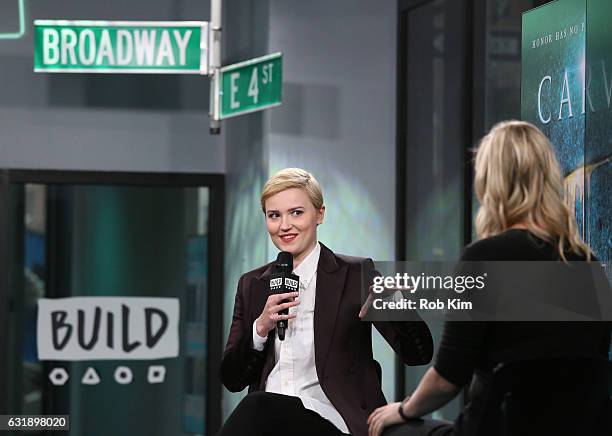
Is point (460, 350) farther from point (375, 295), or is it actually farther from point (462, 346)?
point (375, 295)

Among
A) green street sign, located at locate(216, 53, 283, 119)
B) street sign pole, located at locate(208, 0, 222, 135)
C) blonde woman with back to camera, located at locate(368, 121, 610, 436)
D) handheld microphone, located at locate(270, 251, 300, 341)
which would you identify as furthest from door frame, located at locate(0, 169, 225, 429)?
blonde woman with back to camera, located at locate(368, 121, 610, 436)

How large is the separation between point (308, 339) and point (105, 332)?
394 centimetres

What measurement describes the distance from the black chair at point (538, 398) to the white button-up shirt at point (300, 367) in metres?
0.77

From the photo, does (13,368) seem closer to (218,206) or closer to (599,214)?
(218,206)

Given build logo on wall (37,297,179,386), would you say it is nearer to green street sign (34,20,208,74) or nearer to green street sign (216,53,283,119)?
green street sign (216,53,283,119)

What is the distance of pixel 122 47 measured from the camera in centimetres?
592

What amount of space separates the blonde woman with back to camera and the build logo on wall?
4714 millimetres

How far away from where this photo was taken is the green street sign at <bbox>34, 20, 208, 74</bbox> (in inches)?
232

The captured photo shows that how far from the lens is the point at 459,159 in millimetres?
6117

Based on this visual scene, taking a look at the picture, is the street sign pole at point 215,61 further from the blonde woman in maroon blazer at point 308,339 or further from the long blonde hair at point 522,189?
the long blonde hair at point 522,189

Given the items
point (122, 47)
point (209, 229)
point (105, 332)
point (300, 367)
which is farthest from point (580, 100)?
point (105, 332)

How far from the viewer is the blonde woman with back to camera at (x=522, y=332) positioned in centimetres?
261

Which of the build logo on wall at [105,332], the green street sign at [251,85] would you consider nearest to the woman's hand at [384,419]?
the green street sign at [251,85]

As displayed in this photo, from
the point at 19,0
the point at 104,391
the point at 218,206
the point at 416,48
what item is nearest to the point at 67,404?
the point at 104,391
